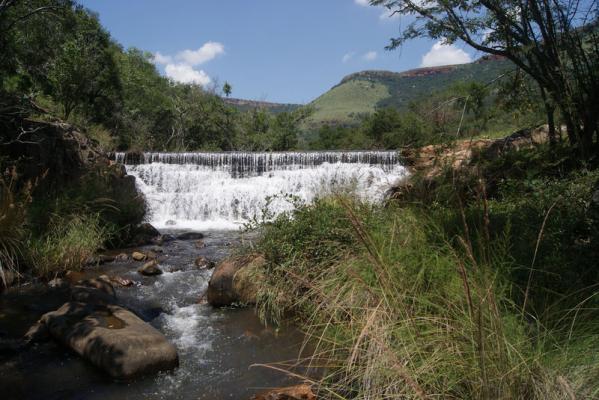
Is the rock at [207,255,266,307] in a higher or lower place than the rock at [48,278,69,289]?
higher

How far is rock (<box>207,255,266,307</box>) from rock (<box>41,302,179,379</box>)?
4.07 ft

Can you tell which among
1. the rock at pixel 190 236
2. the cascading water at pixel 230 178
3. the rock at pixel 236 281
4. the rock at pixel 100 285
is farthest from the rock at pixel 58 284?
the cascading water at pixel 230 178

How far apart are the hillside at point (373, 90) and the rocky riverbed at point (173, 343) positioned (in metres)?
59.0

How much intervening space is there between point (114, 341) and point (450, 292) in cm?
288

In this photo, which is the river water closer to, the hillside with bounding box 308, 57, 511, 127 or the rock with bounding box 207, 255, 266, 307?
the rock with bounding box 207, 255, 266, 307

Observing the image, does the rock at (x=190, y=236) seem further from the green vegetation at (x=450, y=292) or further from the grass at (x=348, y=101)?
the grass at (x=348, y=101)

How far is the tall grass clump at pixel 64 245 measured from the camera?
6.57 meters

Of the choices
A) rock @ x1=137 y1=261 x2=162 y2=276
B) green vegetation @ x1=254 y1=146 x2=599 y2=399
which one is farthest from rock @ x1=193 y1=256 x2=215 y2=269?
green vegetation @ x1=254 y1=146 x2=599 y2=399

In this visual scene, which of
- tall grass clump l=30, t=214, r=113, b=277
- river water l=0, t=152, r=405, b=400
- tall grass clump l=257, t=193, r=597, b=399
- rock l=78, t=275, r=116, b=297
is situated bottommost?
river water l=0, t=152, r=405, b=400

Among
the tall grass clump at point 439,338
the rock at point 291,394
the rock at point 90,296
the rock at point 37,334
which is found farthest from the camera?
the rock at point 90,296

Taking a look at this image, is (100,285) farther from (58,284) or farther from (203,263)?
(203,263)

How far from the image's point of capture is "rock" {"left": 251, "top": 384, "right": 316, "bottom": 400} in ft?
10.1

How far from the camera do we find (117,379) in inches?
149

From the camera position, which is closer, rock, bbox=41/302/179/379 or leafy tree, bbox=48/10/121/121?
rock, bbox=41/302/179/379
